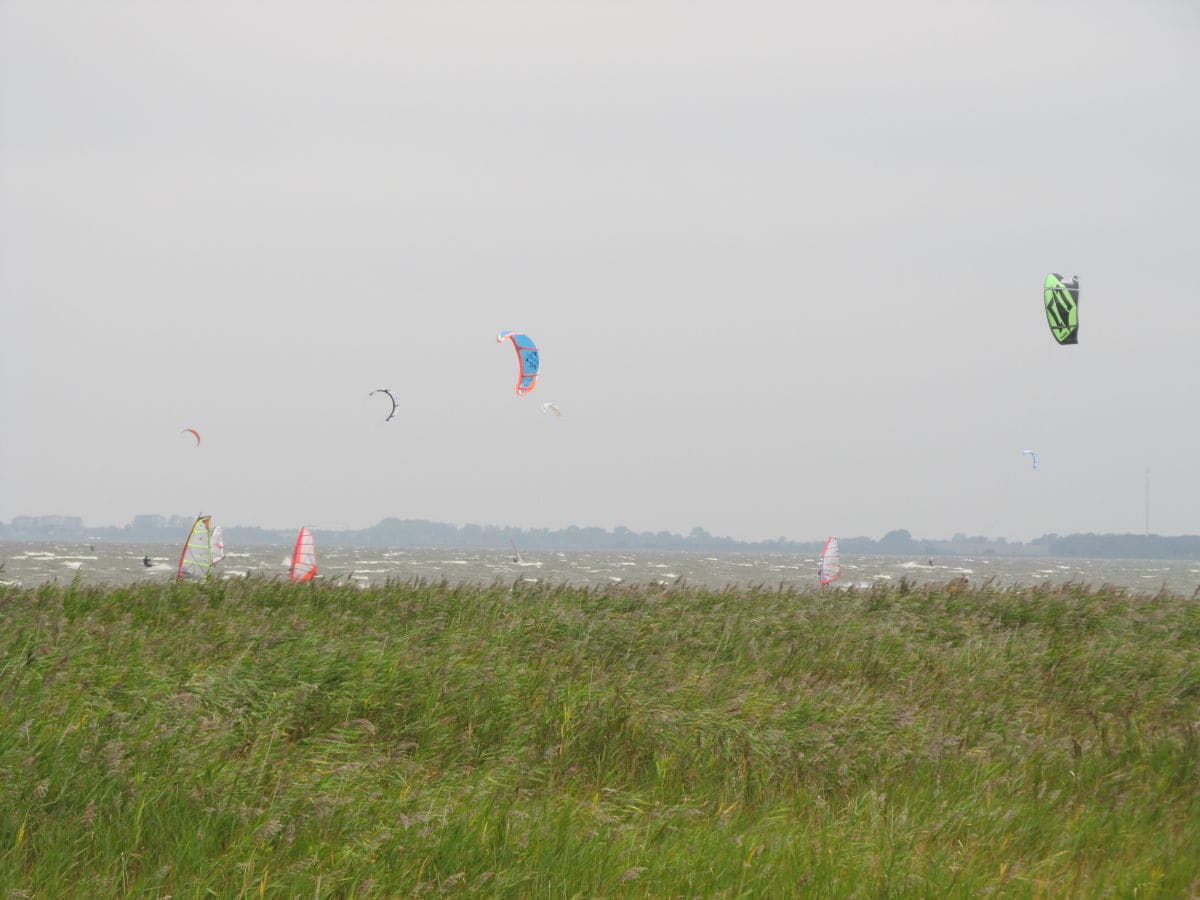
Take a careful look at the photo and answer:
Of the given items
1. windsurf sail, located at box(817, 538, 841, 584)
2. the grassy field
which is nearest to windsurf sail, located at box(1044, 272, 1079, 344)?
the grassy field

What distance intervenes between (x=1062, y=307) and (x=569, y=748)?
18.2 metres

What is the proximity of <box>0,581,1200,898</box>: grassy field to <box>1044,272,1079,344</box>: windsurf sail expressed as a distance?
30.3ft

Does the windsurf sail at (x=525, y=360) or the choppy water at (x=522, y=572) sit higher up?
the windsurf sail at (x=525, y=360)

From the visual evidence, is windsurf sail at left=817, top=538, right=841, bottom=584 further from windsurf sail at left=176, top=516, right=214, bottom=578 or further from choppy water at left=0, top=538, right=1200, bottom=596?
windsurf sail at left=176, top=516, right=214, bottom=578

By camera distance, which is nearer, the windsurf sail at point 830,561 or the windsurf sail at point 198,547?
the windsurf sail at point 198,547

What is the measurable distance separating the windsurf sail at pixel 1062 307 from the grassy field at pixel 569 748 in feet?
30.3

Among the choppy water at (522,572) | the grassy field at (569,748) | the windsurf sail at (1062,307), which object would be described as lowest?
the choppy water at (522,572)

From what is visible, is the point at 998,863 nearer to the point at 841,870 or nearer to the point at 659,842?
the point at 841,870

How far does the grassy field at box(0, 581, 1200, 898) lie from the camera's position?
18.1 ft

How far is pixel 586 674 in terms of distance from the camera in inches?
404

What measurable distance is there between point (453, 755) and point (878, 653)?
20.2 feet

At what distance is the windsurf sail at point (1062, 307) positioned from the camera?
22625 mm

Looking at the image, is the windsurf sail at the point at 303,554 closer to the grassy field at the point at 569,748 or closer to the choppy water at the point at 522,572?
the choppy water at the point at 522,572

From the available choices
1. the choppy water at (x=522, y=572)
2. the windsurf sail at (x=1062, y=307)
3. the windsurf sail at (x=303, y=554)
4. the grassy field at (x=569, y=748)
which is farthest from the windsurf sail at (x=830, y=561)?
the grassy field at (x=569, y=748)
